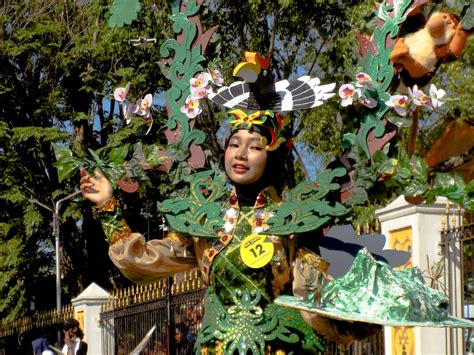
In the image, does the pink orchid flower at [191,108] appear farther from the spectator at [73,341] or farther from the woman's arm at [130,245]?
the spectator at [73,341]

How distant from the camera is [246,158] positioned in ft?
20.2

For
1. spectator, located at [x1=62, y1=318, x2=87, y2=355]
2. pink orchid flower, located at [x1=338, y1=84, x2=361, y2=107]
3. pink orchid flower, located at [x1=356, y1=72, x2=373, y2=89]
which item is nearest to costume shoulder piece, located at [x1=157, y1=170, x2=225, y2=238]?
pink orchid flower, located at [x1=338, y1=84, x2=361, y2=107]

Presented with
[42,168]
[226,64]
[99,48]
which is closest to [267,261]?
[226,64]

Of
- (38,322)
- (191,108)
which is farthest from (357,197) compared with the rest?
(38,322)

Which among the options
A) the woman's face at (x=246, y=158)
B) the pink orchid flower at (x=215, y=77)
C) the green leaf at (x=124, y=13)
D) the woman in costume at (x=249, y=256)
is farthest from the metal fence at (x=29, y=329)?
the woman's face at (x=246, y=158)

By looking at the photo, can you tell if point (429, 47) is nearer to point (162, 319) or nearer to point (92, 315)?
point (162, 319)

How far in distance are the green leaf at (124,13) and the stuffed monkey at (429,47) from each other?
5.19 feet

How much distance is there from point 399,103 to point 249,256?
1090 mm

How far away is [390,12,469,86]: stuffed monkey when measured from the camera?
6055mm

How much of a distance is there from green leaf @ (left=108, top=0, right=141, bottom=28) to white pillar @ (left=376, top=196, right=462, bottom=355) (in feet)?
8.23

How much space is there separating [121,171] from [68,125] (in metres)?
15.4

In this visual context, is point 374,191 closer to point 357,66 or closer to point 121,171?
Result: point 357,66

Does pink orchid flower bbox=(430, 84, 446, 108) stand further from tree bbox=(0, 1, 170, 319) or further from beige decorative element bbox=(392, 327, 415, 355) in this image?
tree bbox=(0, 1, 170, 319)

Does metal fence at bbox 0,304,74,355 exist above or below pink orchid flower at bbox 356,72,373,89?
below
